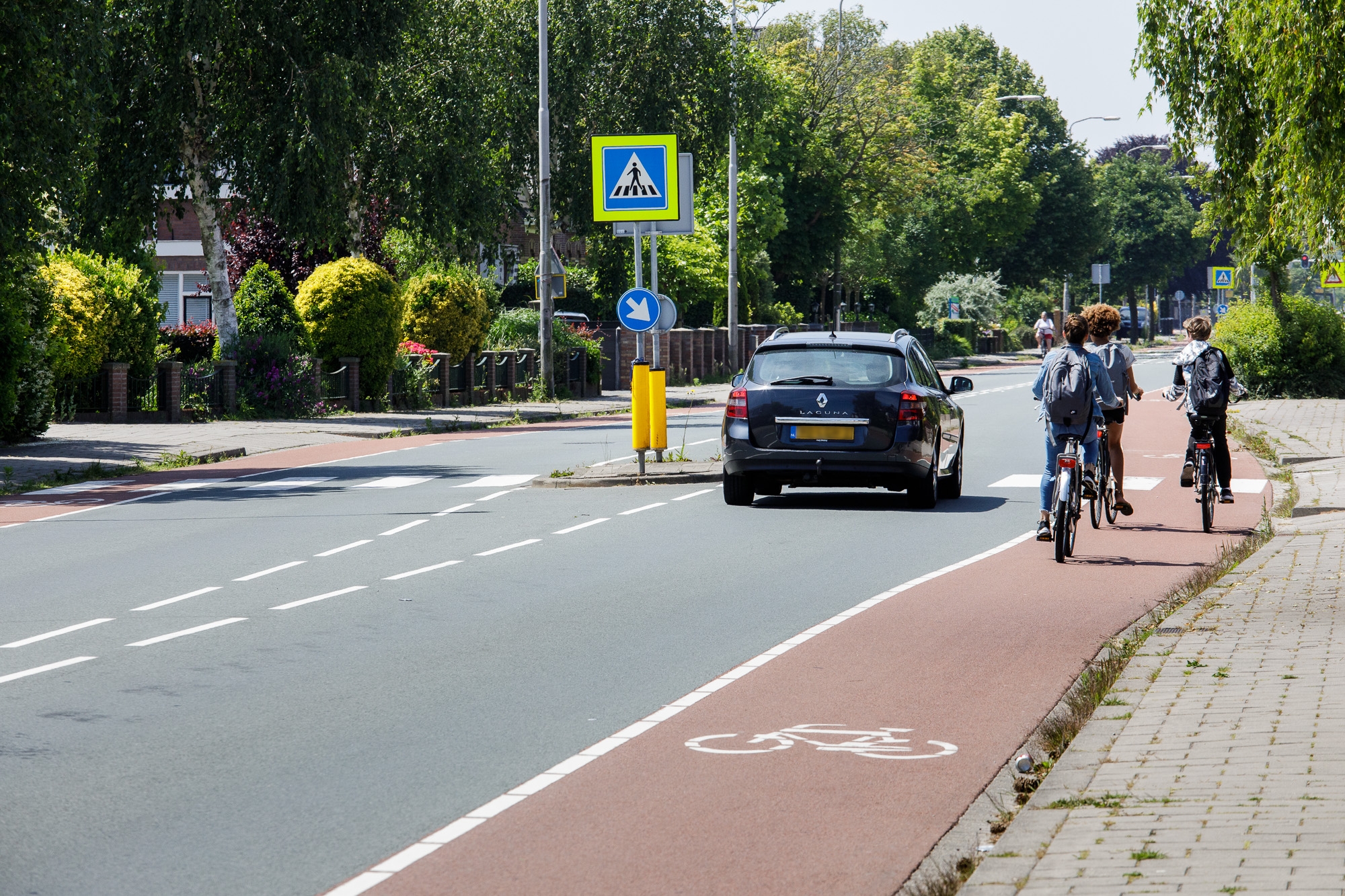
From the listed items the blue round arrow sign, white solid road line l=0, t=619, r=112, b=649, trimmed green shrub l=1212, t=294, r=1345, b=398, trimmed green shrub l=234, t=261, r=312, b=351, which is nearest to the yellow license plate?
the blue round arrow sign

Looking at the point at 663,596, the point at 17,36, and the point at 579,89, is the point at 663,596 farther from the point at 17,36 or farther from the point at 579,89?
the point at 579,89

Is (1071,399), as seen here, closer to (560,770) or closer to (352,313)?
(560,770)

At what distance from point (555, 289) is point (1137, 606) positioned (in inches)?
1213

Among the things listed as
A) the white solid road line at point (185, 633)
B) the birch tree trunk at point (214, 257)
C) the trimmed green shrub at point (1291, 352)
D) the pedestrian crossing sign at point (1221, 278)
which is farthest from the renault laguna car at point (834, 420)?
the pedestrian crossing sign at point (1221, 278)

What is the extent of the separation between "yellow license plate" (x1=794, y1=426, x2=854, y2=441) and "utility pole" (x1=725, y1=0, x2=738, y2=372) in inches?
1259

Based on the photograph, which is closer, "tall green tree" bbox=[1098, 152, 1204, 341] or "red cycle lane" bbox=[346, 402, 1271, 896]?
"red cycle lane" bbox=[346, 402, 1271, 896]

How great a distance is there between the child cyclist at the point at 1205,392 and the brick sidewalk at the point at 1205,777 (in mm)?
5288

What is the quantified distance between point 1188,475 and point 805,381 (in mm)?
3584

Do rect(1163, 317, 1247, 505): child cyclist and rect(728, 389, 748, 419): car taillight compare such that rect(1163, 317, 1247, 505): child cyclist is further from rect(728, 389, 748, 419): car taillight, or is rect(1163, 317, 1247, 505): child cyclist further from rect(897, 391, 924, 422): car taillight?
rect(728, 389, 748, 419): car taillight

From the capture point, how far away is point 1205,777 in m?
6.04

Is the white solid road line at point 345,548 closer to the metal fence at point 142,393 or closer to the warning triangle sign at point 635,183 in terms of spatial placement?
the warning triangle sign at point 635,183

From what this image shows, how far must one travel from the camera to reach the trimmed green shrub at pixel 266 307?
34219mm

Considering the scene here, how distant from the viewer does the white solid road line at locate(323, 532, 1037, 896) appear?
5.38m

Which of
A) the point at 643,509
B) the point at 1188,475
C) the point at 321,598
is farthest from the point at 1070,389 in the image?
the point at 321,598
